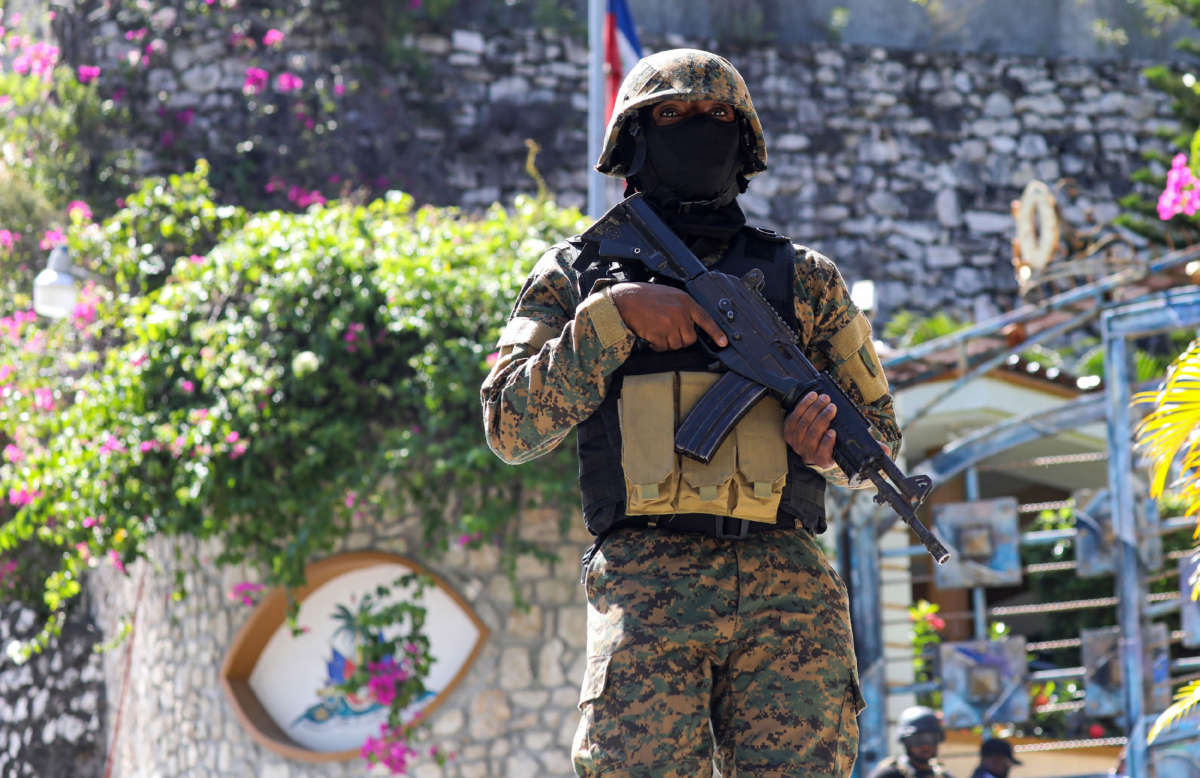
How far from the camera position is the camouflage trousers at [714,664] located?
7.62 feet

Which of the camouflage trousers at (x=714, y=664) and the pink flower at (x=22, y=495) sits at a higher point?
the pink flower at (x=22, y=495)

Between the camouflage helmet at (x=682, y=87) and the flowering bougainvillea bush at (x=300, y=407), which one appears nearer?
the camouflage helmet at (x=682, y=87)

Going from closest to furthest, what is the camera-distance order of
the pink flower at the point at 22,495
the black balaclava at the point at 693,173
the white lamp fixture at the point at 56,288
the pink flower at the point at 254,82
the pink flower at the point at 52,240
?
the black balaclava at the point at 693,173 < the pink flower at the point at 22,495 < the white lamp fixture at the point at 56,288 < the pink flower at the point at 52,240 < the pink flower at the point at 254,82

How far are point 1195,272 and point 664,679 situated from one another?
4.65 m

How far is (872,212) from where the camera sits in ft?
40.3

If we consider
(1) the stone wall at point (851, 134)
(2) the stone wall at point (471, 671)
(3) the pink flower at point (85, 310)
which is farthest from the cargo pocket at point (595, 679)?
(1) the stone wall at point (851, 134)

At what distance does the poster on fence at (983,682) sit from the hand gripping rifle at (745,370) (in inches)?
160

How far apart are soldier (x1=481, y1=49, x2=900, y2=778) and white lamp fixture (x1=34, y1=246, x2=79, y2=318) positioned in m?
5.99

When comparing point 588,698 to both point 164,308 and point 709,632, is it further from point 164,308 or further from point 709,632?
point 164,308

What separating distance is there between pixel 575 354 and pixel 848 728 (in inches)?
30.9

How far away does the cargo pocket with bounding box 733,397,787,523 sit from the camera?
2404mm

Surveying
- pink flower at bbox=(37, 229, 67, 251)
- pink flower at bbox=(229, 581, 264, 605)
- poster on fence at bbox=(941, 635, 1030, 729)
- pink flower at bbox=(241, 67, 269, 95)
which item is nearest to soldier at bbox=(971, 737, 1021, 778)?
poster on fence at bbox=(941, 635, 1030, 729)

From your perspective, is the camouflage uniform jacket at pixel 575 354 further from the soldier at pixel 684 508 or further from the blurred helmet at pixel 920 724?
the blurred helmet at pixel 920 724

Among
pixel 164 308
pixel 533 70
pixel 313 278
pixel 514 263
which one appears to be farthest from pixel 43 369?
pixel 533 70
